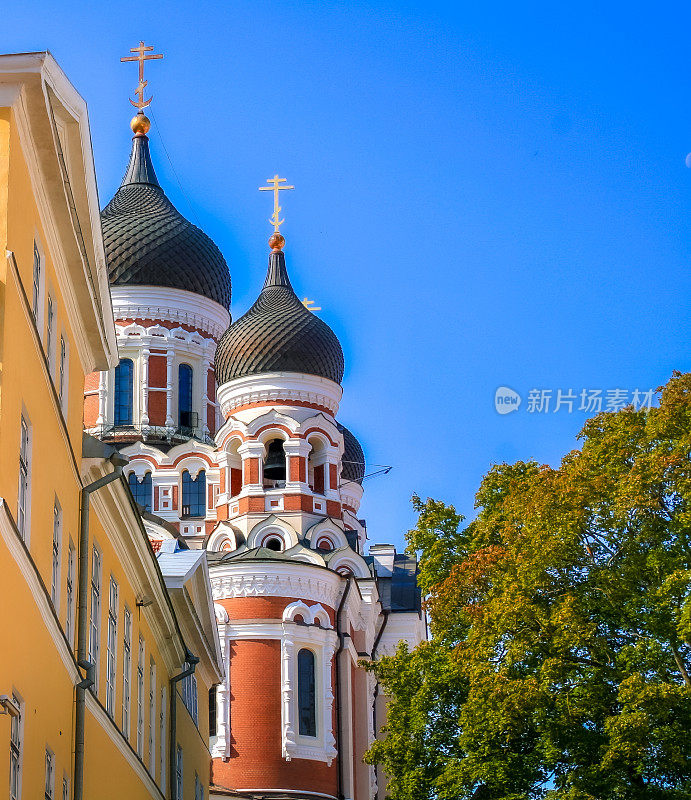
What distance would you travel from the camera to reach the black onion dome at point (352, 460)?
176 feet

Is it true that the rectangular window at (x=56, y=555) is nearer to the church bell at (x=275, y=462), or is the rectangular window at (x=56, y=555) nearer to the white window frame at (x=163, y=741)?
the white window frame at (x=163, y=741)

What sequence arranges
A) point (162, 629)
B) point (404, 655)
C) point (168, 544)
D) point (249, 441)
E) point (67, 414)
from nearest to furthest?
1. point (67, 414)
2. point (162, 629)
3. point (404, 655)
4. point (168, 544)
5. point (249, 441)

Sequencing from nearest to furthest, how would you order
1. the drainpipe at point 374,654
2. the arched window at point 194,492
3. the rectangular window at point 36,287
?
the rectangular window at point 36,287 < the drainpipe at point 374,654 < the arched window at point 194,492

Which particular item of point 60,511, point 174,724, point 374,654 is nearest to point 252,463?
point 374,654

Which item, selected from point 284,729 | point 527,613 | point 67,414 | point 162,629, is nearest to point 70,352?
point 67,414

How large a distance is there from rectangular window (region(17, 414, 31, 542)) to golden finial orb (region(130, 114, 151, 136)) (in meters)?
38.2

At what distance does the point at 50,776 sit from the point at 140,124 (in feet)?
125

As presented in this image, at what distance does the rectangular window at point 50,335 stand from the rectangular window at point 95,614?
291 centimetres

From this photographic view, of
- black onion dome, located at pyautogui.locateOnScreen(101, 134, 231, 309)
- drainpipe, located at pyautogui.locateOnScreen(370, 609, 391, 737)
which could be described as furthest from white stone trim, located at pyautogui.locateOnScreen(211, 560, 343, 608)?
black onion dome, located at pyautogui.locateOnScreen(101, 134, 231, 309)

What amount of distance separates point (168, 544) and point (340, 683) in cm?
1309

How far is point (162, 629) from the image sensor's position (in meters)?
22.0

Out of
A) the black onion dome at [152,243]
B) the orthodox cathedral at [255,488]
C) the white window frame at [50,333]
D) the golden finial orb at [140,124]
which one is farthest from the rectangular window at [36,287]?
the golden finial orb at [140,124]

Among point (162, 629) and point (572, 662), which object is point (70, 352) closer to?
point (162, 629)

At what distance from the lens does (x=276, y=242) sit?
1800 inches
